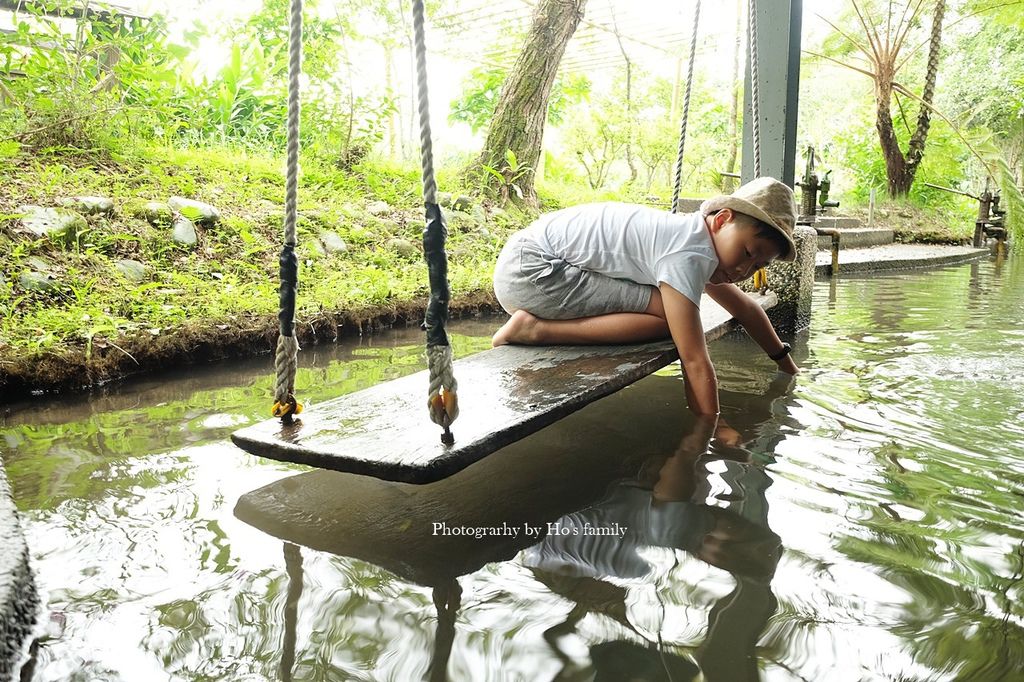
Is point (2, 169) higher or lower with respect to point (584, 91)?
lower

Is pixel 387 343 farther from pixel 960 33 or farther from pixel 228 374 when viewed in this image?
pixel 960 33

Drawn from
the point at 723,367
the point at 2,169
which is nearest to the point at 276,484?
the point at 723,367

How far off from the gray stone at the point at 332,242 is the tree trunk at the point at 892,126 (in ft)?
32.3

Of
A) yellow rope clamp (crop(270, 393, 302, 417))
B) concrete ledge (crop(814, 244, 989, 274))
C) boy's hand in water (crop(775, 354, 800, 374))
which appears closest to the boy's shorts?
boy's hand in water (crop(775, 354, 800, 374))

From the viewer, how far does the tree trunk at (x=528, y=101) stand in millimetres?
7277

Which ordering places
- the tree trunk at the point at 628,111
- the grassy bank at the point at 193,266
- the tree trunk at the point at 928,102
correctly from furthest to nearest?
the tree trunk at the point at 928,102
the tree trunk at the point at 628,111
the grassy bank at the point at 193,266

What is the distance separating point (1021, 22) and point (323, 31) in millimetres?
10135

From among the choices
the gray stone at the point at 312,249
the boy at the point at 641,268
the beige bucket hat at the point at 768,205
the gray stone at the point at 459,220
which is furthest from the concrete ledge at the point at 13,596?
the gray stone at the point at 459,220

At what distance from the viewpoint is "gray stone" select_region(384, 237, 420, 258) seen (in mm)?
5668

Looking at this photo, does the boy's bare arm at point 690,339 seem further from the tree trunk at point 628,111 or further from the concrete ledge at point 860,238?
the tree trunk at point 628,111

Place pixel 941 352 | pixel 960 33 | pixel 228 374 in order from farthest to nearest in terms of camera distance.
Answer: pixel 960 33
pixel 941 352
pixel 228 374

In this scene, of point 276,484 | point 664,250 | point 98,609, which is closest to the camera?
point 98,609

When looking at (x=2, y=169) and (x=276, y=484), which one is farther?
(x=2, y=169)

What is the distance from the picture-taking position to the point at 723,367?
11.8ft
